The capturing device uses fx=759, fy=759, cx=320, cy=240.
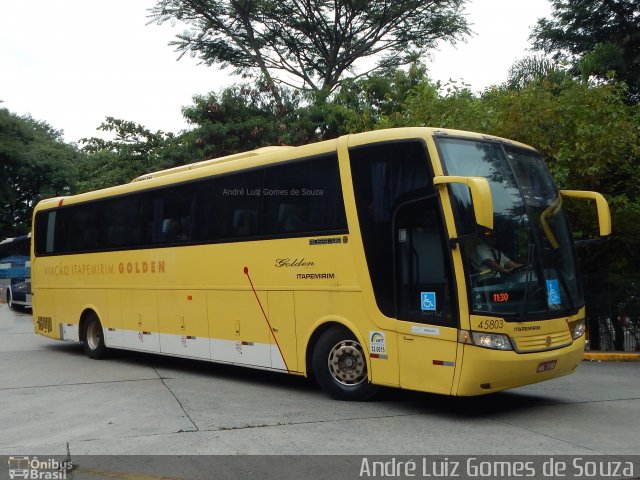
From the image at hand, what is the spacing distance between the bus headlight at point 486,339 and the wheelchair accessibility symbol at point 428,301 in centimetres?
48

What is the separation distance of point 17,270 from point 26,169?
19264 mm

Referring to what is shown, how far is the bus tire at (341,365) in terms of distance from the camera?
921 centimetres

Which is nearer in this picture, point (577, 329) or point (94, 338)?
point (577, 329)

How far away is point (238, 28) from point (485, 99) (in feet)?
44.4

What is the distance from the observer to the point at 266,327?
10.5m

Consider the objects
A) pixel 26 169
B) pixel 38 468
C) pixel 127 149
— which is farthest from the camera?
pixel 26 169

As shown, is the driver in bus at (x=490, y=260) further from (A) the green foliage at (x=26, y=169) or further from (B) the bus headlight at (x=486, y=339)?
(A) the green foliage at (x=26, y=169)

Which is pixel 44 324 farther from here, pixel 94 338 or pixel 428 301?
pixel 428 301

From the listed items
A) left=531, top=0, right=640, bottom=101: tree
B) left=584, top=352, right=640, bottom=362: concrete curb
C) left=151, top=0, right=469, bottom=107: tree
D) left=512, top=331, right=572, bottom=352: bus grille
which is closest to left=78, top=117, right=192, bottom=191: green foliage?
left=151, top=0, right=469, bottom=107: tree

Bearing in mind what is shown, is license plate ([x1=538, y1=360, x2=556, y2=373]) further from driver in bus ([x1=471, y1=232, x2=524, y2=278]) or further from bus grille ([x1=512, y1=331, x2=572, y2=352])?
driver in bus ([x1=471, y1=232, x2=524, y2=278])

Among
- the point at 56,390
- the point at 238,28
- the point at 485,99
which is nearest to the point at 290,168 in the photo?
the point at 56,390

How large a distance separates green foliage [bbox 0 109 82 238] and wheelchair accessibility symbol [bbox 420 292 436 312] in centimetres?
3852

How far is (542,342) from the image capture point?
27.1ft

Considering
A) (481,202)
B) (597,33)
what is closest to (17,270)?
(597,33)
